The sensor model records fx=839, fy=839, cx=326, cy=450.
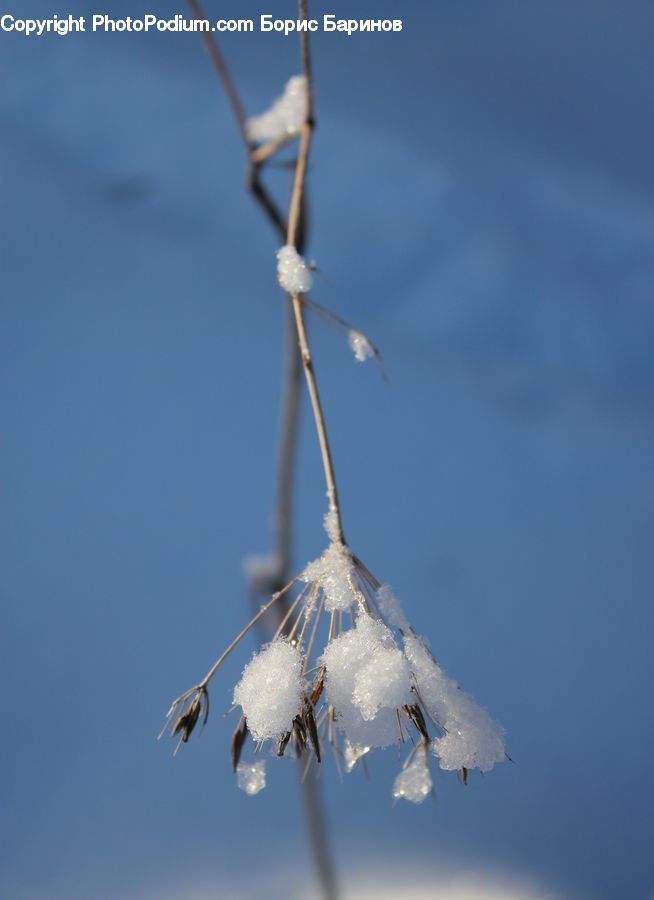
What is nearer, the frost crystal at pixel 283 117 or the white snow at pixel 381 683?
the white snow at pixel 381 683

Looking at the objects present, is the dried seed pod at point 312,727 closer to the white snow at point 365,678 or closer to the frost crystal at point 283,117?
the white snow at point 365,678

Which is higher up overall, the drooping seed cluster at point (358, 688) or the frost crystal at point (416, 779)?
the drooping seed cluster at point (358, 688)

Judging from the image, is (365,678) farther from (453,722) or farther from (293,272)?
(293,272)

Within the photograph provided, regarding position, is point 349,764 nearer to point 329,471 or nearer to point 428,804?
point 329,471

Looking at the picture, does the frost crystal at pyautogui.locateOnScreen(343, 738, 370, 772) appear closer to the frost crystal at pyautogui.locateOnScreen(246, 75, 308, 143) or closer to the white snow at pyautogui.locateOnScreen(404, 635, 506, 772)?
the white snow at pyautogui.locateOnScreen(404, 635, 506, 772)

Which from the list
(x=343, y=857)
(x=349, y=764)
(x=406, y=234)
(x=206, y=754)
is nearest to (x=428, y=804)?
(x=343, y=857)

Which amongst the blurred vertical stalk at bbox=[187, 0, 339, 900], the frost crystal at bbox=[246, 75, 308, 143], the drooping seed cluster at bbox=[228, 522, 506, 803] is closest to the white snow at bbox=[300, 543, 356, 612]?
the drooping seed cluster at bbox=[228, 522, 506, 803]

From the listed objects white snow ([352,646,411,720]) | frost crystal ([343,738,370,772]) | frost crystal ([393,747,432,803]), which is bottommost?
frost crystal ([393,747,432,803])

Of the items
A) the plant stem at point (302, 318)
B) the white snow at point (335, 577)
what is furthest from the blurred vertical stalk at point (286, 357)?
the white snow at point (335, 577)
